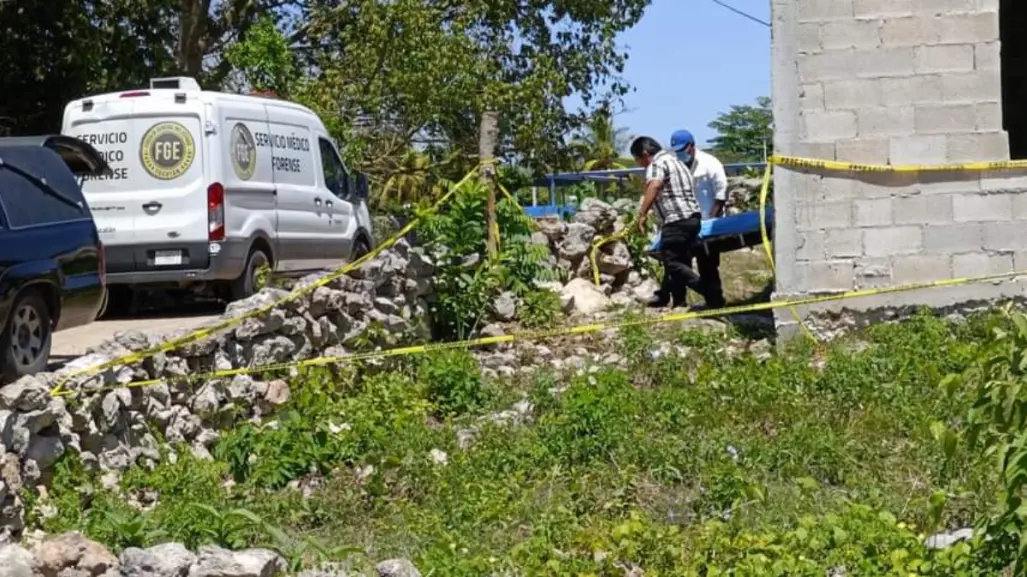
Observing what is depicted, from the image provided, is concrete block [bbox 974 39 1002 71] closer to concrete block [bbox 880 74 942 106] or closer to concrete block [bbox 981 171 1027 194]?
concrete block [bbox 880 74 942 106]

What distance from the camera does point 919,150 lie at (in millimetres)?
13062

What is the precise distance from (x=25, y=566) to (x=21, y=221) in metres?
4.47

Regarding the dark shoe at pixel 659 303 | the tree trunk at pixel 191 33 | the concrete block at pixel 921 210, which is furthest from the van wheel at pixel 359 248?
the tree trunk at pixel 191 33

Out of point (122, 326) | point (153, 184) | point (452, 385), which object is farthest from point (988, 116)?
point (122, 326)

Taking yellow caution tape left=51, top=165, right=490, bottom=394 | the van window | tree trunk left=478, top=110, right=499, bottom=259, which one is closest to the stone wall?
tree trunk left=478, top=110, right=499, bottom=259

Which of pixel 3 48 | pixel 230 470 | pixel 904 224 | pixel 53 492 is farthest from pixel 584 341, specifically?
pixel 3 48

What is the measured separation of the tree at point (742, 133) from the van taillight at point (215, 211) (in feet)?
96.0

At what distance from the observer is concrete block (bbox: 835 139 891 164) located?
13086 mm

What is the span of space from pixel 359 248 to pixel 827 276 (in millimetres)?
6223

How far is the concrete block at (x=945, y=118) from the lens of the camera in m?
13.0

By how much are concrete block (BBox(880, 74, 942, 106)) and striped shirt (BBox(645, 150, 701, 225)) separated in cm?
210

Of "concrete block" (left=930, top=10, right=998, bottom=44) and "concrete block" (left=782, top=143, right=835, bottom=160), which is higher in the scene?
"concrete block" (left=930, top=10, right=998, bottom=44)

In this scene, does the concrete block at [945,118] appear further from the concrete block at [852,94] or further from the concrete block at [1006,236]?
the concrete block at [1006,236]

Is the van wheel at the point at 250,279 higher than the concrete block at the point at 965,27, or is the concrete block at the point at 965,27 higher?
the concrete block at the point at 965,27
